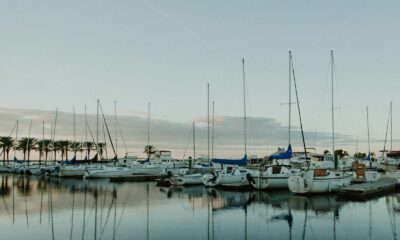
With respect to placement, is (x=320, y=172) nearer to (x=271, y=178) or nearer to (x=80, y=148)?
(x=271, y=178)

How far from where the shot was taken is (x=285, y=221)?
2262 cm

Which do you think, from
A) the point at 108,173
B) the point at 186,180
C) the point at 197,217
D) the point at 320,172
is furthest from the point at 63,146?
the point at 197,217

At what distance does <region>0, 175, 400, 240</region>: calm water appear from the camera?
1923 centimetres

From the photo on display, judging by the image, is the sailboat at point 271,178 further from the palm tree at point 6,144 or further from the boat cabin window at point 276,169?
the palm tree at point 6,144

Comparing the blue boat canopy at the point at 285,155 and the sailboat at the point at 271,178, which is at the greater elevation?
the blue boat canopy at the point at 285,155

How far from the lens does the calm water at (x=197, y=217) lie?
1923 cm

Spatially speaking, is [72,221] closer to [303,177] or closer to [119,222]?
[119,222]

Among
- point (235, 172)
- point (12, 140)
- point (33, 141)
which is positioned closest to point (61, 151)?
point (33, 141)

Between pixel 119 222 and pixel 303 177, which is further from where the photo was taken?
pixel 303 177

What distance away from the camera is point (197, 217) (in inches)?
956

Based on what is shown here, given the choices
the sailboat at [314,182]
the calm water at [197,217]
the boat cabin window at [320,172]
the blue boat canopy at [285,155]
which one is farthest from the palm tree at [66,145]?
the boat cabin window at [320,172]

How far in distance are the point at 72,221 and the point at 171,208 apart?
777cm

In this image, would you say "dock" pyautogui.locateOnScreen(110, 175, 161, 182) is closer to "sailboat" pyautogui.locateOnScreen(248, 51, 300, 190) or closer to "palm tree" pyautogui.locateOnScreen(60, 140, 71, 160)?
"sailboat" pyautogui.locateOnScreen(248, 51, 300, 190)

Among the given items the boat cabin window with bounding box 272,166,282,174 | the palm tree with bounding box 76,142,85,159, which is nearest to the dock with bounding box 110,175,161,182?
the boat cabin window with bounding box 272,166,282,174
